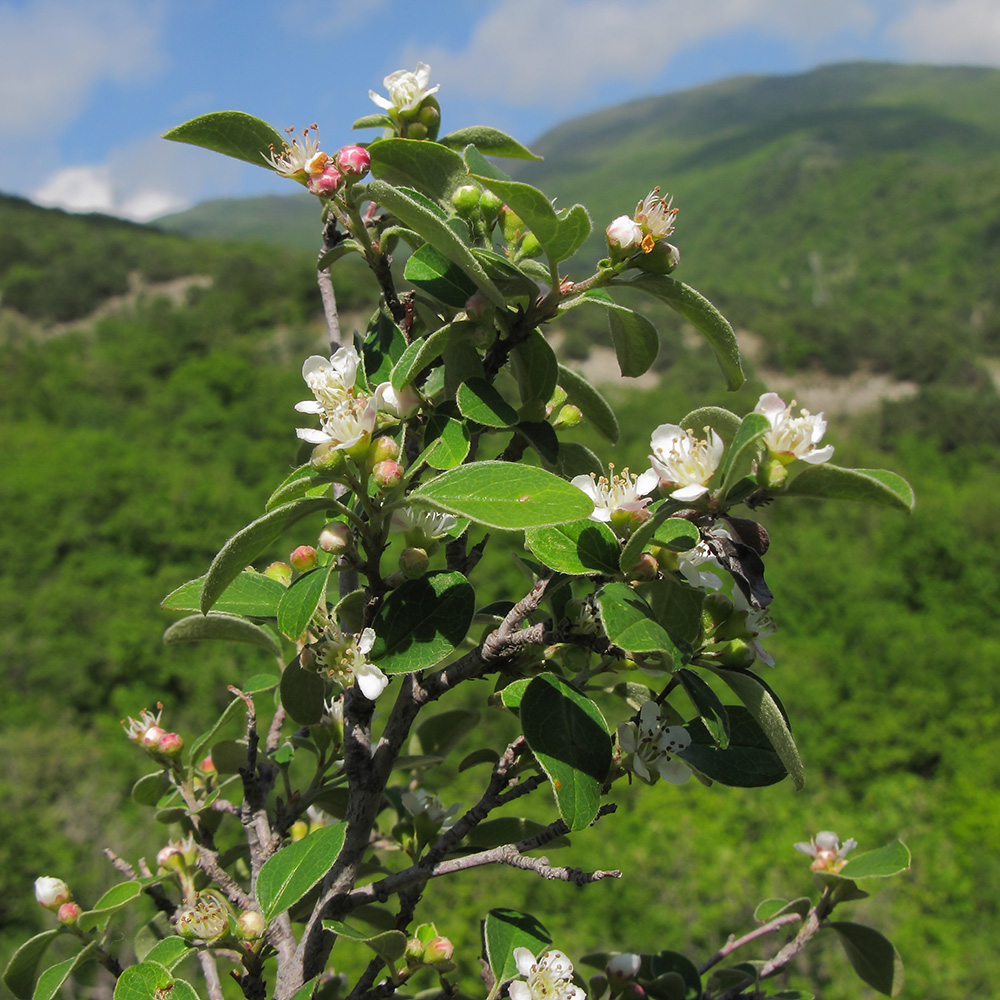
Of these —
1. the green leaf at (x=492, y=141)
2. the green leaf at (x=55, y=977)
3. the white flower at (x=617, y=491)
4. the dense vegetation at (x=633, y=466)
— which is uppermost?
the green leaf at (x=492, y=141)

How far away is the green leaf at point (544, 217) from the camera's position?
0.79 metres

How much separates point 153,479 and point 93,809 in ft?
46.3

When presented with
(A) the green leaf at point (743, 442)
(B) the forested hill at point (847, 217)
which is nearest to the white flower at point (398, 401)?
(A) the green leaf at point (743, 442)

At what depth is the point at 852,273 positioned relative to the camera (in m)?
59.3

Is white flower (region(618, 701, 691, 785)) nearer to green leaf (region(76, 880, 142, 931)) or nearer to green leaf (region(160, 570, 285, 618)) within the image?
green leaf (region(160, 570, 285, 618))

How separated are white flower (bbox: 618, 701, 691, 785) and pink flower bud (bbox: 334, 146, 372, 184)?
28.4 inches

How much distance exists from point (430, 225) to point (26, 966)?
3.95 feet

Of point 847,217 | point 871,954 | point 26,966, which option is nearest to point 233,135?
point 26,966

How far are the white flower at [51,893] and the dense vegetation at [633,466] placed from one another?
9.42m

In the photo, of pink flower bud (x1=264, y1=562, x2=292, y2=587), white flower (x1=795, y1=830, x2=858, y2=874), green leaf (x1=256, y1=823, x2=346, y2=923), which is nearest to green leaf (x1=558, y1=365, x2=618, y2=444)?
pink flower bud (x1=264, y1=562, x2=292, y2=587)

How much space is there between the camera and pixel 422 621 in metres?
0.89

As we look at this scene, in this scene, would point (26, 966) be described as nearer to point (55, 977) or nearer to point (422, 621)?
point (55, 977)

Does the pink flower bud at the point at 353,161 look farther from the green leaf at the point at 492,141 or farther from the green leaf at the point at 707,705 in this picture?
the green leaf at the point at 707,705

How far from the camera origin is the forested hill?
43.8 meters
